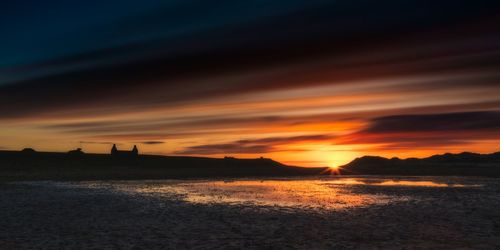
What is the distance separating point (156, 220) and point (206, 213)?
103 inches

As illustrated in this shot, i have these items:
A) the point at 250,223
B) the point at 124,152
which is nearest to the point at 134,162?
the point at 124,152

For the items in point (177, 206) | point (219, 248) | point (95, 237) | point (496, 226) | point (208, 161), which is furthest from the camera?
point (208, 161)

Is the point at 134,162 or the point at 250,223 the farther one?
the point at 134,162

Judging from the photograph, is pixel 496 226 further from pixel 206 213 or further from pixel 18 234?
pixel 18 234

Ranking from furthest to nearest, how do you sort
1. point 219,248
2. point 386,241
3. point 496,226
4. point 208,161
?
point 208,161
point 496,226
point 386,241
point 219,248

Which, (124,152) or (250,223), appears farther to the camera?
(124,152)

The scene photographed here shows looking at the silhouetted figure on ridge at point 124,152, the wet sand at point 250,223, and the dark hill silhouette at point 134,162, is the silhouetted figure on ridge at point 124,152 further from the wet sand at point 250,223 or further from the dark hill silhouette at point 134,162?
the wet sand at point 250,223

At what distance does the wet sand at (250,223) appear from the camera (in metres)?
13.2

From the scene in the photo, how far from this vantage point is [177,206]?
2216cm

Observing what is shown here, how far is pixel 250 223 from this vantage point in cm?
1691

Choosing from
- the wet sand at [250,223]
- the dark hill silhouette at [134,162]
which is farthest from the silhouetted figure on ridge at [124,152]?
the wet sand at [250,223]

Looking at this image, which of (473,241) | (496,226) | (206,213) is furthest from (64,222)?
(496,226)

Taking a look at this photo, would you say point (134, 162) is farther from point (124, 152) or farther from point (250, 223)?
point (250, 223)

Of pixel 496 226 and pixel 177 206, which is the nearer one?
pixel 496 226
